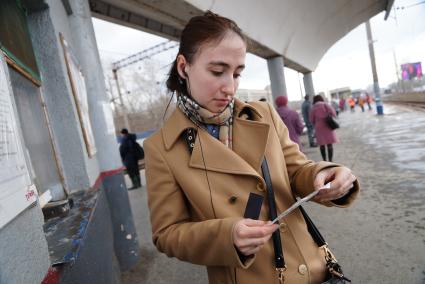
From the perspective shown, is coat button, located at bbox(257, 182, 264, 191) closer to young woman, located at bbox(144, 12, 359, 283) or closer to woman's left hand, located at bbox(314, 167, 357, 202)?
young woman, located at bbox(144, 12, 359, 283)

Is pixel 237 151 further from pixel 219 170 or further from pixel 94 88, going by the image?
pixel 94 88

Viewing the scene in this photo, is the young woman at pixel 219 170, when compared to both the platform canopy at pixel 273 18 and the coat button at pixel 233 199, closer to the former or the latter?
the coat button at pixel 233 199

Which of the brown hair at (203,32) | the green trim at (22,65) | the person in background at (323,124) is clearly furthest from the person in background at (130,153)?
the brown hair at (203,32)

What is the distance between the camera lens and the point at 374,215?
3963mm

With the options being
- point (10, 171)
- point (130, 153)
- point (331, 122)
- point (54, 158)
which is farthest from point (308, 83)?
point (10, 171)

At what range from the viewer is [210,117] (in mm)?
1433

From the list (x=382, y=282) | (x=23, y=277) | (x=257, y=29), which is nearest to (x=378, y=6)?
(x=257, y=29)

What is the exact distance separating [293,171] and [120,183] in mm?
3049

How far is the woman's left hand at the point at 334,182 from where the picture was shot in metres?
1.26

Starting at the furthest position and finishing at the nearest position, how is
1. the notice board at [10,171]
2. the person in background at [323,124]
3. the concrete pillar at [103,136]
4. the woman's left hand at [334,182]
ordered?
the person in background at [323,124], the concrete pillar at [103,136], the woman's left hand at [334,182], the notice board at [10,171]

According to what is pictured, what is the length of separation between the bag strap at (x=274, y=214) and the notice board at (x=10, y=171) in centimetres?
98

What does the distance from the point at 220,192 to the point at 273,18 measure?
7.98m

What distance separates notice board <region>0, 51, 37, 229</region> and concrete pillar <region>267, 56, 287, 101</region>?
30.8 feet

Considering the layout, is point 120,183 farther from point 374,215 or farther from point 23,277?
point 374,215
